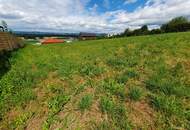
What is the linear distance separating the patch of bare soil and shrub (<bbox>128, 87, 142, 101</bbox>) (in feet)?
0.53

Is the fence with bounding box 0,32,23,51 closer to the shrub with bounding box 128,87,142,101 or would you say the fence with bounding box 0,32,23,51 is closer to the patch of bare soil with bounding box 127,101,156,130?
the shrub with bounding box 128,87,142,101

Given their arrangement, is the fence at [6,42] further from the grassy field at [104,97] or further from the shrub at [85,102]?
the shrub at [85,102]


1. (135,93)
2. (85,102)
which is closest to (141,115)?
(135,93)

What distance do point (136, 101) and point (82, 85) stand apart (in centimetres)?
150

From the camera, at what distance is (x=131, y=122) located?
3.46 m


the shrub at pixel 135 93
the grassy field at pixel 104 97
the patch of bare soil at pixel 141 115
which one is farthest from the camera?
the shrub at pixel 135 93

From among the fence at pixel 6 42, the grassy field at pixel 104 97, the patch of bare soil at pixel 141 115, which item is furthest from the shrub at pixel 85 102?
the fence at pixel 6 42

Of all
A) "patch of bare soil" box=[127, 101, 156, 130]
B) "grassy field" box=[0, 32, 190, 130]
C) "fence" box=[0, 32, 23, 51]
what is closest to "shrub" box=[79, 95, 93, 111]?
"grassy field" box=[0, 32, 190, 130]

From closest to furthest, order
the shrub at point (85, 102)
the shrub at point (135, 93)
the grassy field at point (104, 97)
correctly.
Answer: the grassy field at point (104, 97) → the shrub at point (85, 102) → the shrub at point (135, 93)

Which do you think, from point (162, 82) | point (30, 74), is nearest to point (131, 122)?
point (162, 82)

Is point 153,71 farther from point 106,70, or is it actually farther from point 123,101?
point 123,101

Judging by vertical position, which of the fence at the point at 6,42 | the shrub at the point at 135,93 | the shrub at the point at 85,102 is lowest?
the fence at the point at 6,42

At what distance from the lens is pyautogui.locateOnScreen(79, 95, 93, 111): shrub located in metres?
3.91

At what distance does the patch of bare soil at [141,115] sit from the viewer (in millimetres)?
3407
